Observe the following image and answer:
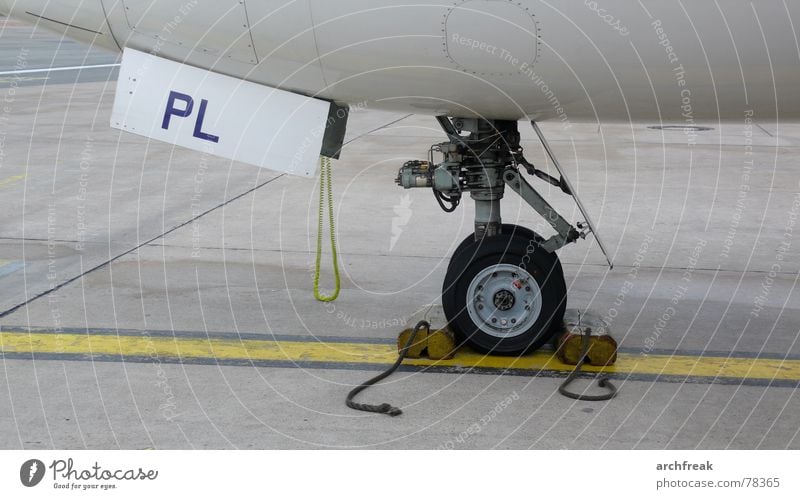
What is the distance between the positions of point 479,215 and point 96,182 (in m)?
5.75

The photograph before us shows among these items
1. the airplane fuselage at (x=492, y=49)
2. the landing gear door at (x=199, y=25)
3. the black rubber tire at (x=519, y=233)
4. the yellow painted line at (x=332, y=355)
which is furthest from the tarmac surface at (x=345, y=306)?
the landing gear door at (x=199, y=25)

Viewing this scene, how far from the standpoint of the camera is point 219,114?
521 centimetres

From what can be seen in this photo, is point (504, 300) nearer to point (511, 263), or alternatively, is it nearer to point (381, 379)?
point (511, 263)

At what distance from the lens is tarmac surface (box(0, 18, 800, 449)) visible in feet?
15.3

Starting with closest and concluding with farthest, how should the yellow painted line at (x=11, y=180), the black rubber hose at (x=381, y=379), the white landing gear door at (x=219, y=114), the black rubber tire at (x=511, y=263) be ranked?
the black rubber hose at (x=381, y=379), the white landing gear door at (x=219, y=114), the black rubber tire at (x=511, y=263), the yellow painted line at (x=11, y=180)

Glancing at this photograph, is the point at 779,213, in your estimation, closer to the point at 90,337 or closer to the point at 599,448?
the point at 599,448

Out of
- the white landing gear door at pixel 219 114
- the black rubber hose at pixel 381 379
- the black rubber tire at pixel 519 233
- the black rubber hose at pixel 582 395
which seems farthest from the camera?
the black rubber tire at pixel 519 233

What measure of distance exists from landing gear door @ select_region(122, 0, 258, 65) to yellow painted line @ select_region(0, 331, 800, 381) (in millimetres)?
1551

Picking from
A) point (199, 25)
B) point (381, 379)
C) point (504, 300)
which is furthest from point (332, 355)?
point (199, 25)

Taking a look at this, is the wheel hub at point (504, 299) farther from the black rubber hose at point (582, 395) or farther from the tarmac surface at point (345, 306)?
the black rubber hose at point (582, 395)

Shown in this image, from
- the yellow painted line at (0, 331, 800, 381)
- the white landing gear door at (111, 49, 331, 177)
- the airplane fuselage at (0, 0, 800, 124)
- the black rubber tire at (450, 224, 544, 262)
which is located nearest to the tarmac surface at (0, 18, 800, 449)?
the yellow painted line at (0, 331, 800, 381)

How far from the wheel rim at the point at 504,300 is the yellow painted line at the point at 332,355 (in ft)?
0.62

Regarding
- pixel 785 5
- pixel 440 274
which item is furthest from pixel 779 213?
pixel 785 5

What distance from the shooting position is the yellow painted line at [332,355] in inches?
214
